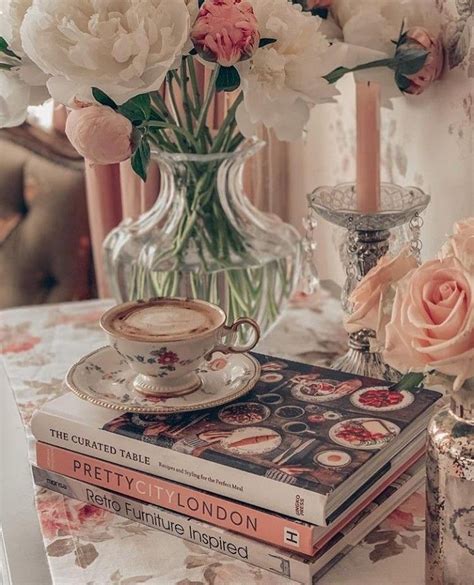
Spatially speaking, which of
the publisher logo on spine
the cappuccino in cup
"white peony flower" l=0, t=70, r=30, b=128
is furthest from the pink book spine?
"white peony flower" l=0, t=70, r=30, b=128

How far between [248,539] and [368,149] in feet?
1.53

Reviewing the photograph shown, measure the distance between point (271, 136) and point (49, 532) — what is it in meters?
0.80

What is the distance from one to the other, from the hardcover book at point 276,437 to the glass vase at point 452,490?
8cm

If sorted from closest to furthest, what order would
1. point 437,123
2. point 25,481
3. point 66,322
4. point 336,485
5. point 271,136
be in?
point 336,485 → point 25,481 → point 437,123 → point 66,322 → point 271,136

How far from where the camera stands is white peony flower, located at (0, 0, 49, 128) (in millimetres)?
911

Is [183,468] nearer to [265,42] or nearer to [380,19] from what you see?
[265,42]

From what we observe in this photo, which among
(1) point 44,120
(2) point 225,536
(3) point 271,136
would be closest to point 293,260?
(3) point 271,136

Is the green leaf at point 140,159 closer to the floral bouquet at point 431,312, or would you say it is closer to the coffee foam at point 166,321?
the coffee foam at point 166,321

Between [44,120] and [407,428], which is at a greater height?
[44,120]

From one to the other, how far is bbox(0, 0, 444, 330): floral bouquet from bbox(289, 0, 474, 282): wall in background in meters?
0.04

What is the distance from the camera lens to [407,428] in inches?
32.8

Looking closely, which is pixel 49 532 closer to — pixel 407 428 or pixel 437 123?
pixel 407 428

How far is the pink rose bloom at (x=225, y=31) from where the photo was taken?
88cm

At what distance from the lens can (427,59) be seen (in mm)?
1047
